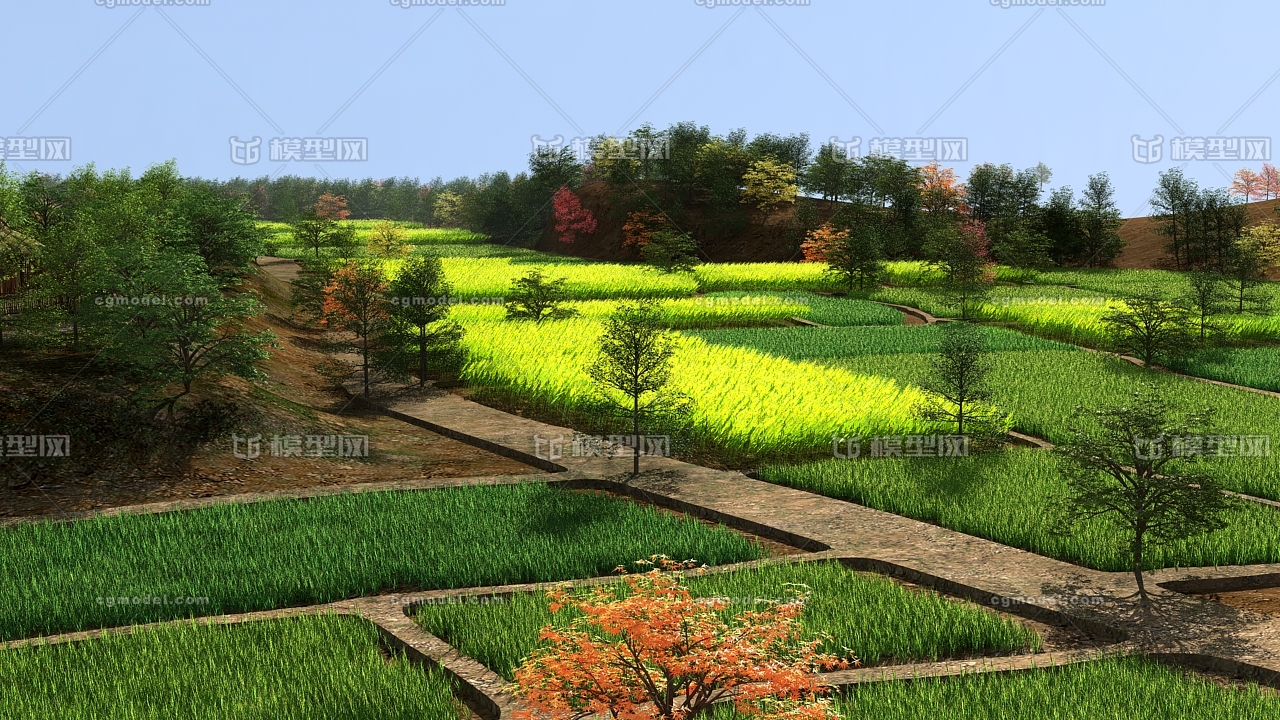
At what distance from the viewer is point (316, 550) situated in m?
13.0

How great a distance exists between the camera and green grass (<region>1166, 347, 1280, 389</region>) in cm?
2516

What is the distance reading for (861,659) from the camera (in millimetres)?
9664

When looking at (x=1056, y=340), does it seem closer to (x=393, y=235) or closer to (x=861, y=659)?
(x=861, y=659)

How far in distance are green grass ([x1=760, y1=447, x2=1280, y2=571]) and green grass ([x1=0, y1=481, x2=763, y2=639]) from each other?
282 cm

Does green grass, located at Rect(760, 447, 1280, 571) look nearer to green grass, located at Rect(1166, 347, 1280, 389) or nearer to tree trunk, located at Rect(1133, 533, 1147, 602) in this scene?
tree trunk, located at Rect(1133, 533, 1147, 602)

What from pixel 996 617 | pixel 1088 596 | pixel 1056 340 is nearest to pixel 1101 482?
pixel 1088 596

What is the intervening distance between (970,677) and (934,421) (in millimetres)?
10680

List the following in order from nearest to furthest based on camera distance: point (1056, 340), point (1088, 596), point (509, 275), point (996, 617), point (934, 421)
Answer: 1. point (996, 617)
2. point (1088, 596)
3. point (934, 421)
4. point (1056, 340)
5. point (509, 275)

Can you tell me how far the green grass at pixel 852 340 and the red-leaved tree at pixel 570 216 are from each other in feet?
142

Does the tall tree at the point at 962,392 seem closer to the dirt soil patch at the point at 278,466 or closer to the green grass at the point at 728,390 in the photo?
the green grass at the point at 728,390

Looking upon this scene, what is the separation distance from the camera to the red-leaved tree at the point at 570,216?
76.0 meters

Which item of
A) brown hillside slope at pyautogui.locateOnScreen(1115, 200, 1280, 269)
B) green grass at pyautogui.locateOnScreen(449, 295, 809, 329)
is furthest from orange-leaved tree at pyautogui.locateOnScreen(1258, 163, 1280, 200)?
green grass at pyautogui.locateOnScreen(449, 295, 809, 329)

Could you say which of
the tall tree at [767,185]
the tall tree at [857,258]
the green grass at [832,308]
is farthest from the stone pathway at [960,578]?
the tall tree at [767,185]

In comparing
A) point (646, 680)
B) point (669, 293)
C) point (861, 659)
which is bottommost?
point (861, 659)
